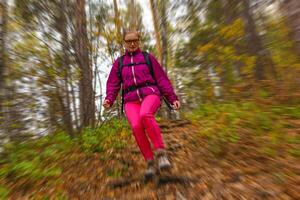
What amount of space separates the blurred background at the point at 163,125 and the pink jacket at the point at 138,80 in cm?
114

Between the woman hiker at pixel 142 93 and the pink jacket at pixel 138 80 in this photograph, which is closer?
the woman hiker at pixel 142 93

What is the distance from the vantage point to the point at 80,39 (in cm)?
791

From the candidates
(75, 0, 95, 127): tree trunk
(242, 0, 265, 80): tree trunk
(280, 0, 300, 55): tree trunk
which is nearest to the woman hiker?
(280, 0, 300, 55): tree trunk

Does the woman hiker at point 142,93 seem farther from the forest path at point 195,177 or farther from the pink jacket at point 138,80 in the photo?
the forest path at point 195,177

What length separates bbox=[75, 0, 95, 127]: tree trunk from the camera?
776 cm

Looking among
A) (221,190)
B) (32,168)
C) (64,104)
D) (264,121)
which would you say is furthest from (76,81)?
(221,190)

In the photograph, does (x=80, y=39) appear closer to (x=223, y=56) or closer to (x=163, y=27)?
(x=223, y=56)

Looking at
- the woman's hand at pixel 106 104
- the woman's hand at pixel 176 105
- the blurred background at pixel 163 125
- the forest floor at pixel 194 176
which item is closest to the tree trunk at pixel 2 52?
the blurred background at pixel 163 125

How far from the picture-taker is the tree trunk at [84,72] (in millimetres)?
7759

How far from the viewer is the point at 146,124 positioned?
4359mm

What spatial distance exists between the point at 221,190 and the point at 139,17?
15994 mm

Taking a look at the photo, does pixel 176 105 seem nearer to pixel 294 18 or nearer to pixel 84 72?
pixel 294 18

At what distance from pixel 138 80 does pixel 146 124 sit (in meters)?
0.71

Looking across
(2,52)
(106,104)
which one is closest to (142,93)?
(106,104)
